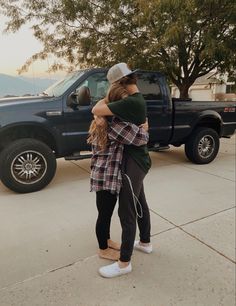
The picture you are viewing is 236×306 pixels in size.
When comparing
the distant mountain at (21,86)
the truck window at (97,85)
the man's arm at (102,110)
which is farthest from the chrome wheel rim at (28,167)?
the man's arm at (102,110)

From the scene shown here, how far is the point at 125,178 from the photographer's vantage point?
2066 millimetres

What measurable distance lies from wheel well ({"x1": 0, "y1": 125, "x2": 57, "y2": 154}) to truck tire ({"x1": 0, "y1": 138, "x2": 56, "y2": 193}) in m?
0.19

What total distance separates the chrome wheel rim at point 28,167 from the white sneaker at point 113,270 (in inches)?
87.9

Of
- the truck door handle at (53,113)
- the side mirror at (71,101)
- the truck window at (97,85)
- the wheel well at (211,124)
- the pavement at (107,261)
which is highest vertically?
the truck window at (97,85)

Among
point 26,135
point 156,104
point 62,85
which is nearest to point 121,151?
point 26,135

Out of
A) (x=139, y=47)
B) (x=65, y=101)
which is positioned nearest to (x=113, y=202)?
(x=65, y=101)

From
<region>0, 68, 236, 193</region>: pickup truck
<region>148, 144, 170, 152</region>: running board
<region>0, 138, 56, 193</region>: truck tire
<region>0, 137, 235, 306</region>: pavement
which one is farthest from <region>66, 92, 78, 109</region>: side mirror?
<region>148, 144, 170, 152</region>: running board

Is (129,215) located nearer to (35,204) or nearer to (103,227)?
(103,227)

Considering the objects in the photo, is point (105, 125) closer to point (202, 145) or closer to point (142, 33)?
point (202, 145)

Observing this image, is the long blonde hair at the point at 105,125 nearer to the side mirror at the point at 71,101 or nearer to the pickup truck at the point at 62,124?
the pickup truck at the point at 62,124

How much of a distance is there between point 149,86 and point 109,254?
140 inches

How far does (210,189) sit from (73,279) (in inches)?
110

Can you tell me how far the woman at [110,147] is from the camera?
6.49 feet

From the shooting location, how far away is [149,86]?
5.22 meters
